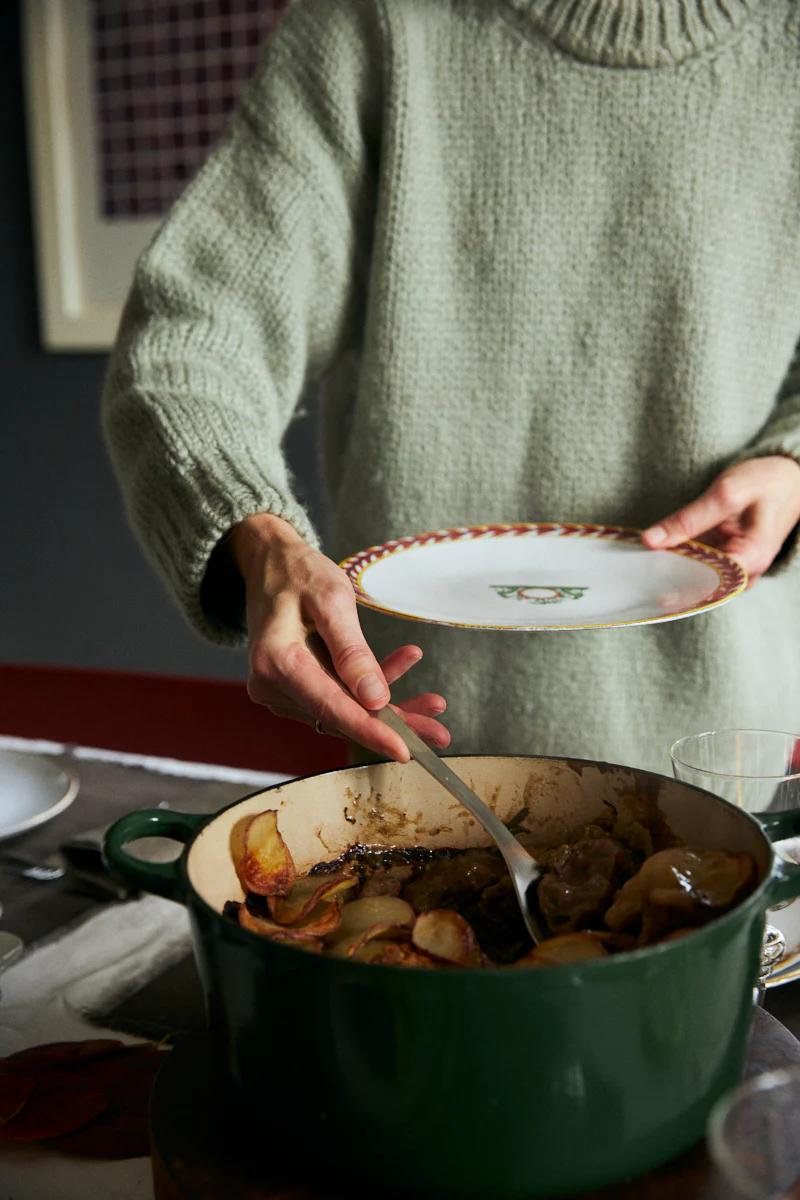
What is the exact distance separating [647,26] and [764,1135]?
1.02 metres

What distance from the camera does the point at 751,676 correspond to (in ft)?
4.03

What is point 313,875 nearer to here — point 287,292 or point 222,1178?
point 222,1178

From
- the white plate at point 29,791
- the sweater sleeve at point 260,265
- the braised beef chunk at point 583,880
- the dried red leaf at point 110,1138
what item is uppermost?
the sweater sleeve at point 260,265

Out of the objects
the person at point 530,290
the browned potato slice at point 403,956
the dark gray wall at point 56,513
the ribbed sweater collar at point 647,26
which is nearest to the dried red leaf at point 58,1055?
the browned potato slice at point 403,956

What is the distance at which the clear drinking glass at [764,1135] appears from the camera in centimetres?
37

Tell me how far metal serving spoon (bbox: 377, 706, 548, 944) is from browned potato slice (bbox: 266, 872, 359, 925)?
0.24 feet

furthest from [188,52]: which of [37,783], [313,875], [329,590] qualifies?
[313,875]

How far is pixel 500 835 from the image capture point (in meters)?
0.61

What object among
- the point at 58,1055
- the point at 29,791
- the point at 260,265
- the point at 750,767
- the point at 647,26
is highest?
the point at 647,26

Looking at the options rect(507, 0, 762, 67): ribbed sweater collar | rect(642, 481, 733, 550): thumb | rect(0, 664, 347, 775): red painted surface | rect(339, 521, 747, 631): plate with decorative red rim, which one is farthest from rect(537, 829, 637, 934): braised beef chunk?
rect(0, 664, 347, 775): red painted surface

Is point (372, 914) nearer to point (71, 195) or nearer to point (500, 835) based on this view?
point (500, 835)

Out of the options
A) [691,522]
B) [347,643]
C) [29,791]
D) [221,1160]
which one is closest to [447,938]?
[221,1160]

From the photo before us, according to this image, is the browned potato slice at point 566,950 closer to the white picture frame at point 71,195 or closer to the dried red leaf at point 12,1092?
the dried red leaf at point 12,1092

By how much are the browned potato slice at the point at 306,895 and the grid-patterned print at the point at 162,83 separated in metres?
2.60
